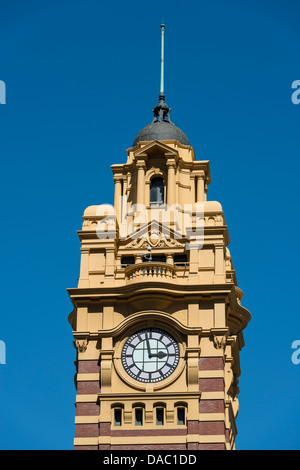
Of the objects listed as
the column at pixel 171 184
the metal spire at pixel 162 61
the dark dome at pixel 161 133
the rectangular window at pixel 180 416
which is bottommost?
the rectangular window at pixel 180 416

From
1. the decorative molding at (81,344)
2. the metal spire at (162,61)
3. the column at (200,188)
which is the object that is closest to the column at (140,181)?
the column at (200,188)

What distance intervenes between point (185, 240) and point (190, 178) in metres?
5.55

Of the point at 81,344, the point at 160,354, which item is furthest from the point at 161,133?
the point at 160,354

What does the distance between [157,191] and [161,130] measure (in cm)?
388

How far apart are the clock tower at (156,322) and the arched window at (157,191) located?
0.05 meters

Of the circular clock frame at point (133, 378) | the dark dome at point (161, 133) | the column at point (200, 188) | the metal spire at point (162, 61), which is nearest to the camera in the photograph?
the circular clock frame at point (133, 378)

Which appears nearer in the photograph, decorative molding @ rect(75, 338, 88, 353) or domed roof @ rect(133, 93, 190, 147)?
decorative molding @ rect(75, 338, 88, 353)

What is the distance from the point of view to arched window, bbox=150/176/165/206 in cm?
9143

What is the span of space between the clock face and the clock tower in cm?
5

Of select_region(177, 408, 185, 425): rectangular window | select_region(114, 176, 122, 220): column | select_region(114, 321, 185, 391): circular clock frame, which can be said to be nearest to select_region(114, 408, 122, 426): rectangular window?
select_region(114, 321, 185, 391): circular clock frame

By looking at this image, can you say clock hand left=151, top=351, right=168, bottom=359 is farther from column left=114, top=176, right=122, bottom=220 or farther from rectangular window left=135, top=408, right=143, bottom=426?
column left=114, top=176, right=122, bottom=220

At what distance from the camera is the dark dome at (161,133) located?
9356cm

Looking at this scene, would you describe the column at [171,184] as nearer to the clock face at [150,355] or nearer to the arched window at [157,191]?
the arched window at [157,191]
